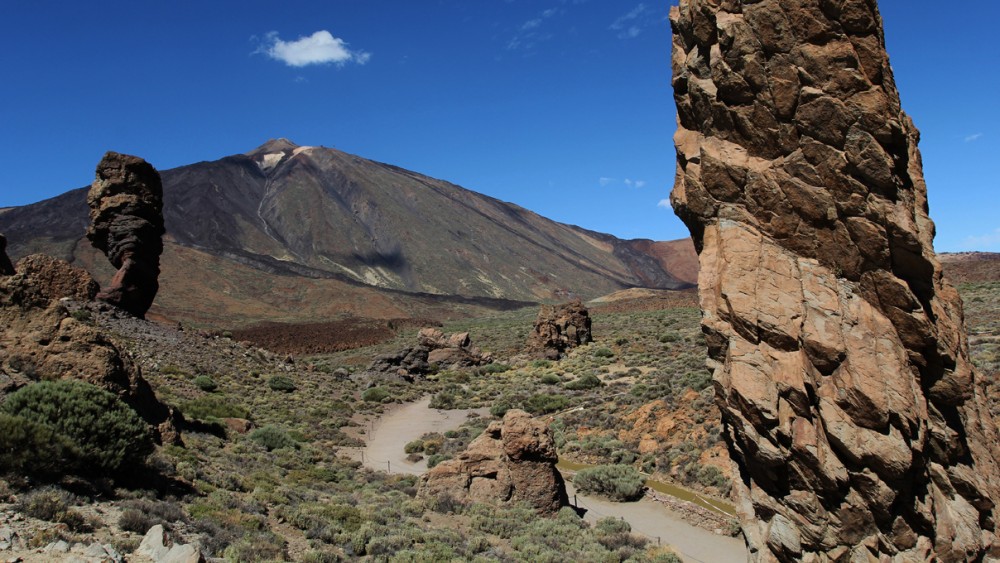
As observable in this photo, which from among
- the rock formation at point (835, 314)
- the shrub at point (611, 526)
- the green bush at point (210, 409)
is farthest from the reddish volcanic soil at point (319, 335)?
the rock formation at point (835, 314)

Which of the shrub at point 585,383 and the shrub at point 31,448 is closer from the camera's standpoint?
the shrub at point 31,448

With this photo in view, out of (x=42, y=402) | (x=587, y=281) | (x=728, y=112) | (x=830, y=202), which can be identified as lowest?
(x=42, y=402)

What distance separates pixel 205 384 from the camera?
27.9 metres

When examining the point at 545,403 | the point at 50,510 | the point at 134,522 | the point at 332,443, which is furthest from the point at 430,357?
the point at 50,510

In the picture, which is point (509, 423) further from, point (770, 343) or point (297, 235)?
point (297, 235)

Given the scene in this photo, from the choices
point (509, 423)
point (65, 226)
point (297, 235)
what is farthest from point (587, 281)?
point (509, 423)

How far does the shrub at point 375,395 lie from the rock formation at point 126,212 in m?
13.8

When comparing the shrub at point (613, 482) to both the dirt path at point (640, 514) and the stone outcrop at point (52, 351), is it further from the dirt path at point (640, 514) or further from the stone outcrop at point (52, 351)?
the stone outcrop at point (52, 351)

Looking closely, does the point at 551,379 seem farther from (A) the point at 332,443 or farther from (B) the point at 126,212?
(B) the point at 126,212

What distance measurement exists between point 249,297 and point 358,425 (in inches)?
3303

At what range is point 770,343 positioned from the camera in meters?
6.68

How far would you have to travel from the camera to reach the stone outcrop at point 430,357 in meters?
42.7

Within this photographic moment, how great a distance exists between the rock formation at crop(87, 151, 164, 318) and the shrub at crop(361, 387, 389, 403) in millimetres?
13813

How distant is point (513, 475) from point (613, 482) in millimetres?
3739
